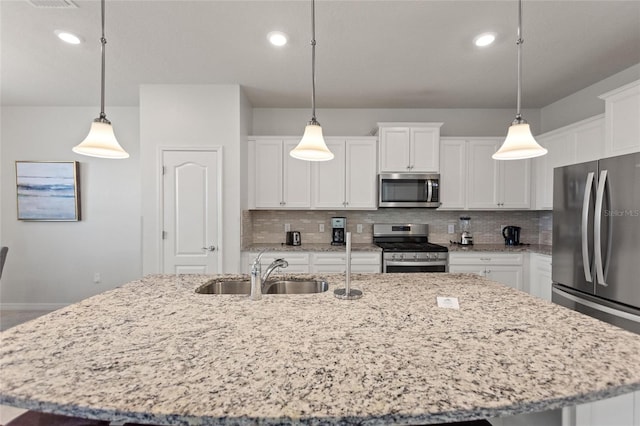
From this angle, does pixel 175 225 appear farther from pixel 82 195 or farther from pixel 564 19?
pixel 564 19

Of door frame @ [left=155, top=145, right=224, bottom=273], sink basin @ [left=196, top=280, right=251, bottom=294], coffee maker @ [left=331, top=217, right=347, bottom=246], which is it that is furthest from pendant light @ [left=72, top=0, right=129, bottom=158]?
coffee maker @ [left=331, top=217, right=347, bottom=246]

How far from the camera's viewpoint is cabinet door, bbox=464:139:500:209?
3576 millimetres

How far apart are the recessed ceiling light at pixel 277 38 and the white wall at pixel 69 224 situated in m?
2.75

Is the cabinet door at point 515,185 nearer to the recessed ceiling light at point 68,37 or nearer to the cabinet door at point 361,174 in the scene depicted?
the cabinet door at point 361,174

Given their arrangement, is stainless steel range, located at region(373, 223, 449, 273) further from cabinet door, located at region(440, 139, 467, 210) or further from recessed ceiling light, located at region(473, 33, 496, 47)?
recessed ceiling light, located at region(473, 33, 496, 47)

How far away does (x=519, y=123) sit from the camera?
1.51 metres

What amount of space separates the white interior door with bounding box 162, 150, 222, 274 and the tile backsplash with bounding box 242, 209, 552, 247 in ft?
2.55

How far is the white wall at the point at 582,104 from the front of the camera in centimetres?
281

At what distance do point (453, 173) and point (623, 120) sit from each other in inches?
61.2

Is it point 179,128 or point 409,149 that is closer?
point 179,128

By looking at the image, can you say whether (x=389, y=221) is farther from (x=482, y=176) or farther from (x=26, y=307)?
(x=26, y=307)

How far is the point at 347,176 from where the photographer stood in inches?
142

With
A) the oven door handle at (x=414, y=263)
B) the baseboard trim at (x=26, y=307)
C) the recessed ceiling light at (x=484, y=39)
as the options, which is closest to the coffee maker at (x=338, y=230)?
the oven door handle at (x=414, y=263)

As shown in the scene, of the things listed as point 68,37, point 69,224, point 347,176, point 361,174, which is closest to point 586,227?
point 361,174
